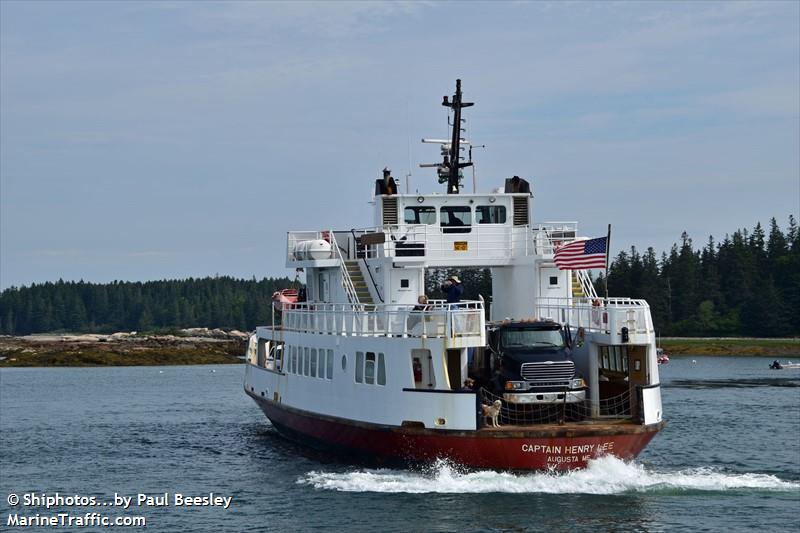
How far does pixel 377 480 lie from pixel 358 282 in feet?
27.3

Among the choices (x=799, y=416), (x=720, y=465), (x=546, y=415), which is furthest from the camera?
(x=799, y=416)

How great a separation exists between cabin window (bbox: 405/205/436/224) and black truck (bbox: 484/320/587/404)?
627 centimetres

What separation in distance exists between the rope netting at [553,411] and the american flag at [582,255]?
136 inches

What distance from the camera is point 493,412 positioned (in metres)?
26.5

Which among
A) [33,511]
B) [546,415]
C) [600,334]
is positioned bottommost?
[33,511]

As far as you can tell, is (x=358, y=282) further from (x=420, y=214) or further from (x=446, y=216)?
(x=446, y=216)

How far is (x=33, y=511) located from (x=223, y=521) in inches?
210

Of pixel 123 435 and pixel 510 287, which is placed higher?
pixel 510 287

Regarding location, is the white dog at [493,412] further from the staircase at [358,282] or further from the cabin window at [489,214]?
the cabin window at [489,214]

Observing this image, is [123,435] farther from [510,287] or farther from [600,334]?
[600,334]

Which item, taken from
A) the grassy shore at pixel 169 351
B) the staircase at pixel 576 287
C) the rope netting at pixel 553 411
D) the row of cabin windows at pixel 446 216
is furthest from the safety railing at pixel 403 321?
the grassy shore at pixel 169 351

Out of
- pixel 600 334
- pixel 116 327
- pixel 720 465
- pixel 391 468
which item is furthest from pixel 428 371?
pixel 116 327

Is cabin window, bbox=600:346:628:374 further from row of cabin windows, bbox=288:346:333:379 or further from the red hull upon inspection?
row of cabin windows, bbox=288:346:333:379

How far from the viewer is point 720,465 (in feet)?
107
